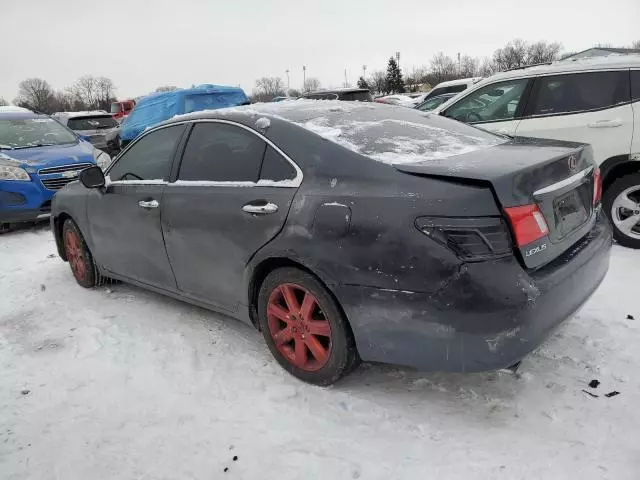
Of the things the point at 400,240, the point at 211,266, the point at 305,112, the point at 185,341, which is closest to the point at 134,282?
the point at 185,341

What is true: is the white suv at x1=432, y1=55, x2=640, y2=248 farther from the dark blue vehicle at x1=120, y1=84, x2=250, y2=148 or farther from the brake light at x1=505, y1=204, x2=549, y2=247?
the dark blue vehicle at x1=120, y1=84, x2=250, y2=148

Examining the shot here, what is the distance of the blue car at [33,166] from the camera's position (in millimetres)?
7090

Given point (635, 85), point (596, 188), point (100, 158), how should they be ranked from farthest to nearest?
point (100, 158) < point (635, 85) < point (596, 188)

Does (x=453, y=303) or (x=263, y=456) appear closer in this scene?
(x=453, y=303)

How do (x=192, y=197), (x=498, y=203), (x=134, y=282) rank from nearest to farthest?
(x=498, y=203) < (x=192, y=197) < (x=134, y=282)

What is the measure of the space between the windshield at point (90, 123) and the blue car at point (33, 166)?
681 centimetres

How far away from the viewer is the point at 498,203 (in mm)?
2219

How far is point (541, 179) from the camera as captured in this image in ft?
7.82

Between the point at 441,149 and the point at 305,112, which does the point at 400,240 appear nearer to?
the point at 441,149

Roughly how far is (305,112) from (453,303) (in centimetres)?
162

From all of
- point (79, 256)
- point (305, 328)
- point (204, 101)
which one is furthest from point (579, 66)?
point (204, 101)

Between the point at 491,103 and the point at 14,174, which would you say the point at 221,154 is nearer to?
the point at 491,103

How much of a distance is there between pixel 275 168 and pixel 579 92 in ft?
12.2

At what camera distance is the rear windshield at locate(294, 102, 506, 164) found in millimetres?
2691
